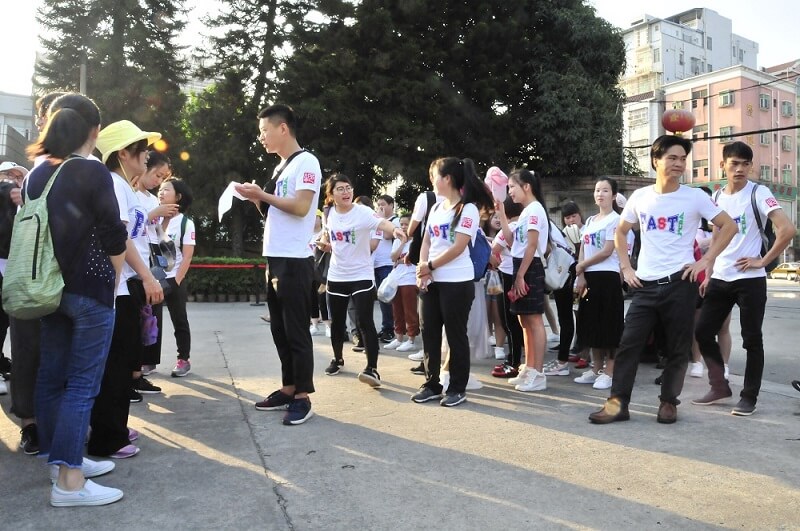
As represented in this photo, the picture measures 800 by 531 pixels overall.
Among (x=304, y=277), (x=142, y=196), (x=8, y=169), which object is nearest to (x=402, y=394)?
(x=304, y=277)

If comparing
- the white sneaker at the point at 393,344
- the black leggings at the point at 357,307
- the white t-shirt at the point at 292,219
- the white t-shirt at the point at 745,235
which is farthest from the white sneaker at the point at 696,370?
the white t-shirt at the point at 292,219

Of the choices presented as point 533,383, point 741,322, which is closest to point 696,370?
point 741,322

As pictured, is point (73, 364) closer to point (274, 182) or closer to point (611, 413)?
point (274, 182)

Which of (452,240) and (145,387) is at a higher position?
(452,240)

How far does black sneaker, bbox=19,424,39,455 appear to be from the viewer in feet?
11.6

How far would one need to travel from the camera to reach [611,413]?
4.20m

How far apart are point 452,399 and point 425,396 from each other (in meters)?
0.22

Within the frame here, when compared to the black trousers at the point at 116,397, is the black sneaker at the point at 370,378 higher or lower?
lower

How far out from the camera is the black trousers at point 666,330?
165 inches

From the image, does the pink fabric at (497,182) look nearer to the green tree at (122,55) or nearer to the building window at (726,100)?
the green tree at (122,55)

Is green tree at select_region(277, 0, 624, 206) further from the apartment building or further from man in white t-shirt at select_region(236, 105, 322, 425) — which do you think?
the apartment building

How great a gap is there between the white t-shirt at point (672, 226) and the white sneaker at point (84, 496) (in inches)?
135

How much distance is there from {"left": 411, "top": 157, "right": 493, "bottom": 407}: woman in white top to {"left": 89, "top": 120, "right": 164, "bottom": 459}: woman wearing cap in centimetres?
198

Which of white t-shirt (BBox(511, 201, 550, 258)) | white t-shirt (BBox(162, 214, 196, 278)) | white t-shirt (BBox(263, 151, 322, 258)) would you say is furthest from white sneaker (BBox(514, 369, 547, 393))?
white t-shirt (BBox(162, 214, 196, 278))
